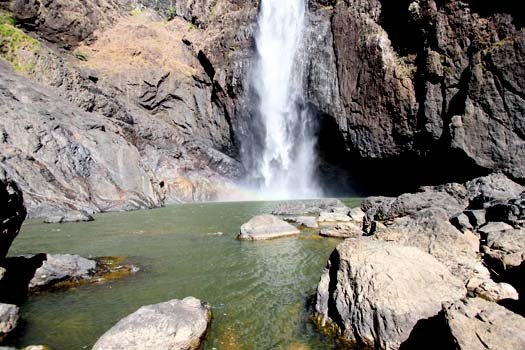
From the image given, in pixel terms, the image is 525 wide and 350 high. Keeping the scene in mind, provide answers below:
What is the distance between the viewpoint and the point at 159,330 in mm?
6277

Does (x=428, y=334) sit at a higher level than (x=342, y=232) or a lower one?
higher

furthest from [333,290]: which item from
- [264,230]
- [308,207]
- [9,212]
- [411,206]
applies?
[308,207]

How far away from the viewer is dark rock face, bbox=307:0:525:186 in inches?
1220

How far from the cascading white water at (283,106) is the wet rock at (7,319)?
42.8 meters

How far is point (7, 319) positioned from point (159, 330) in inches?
138

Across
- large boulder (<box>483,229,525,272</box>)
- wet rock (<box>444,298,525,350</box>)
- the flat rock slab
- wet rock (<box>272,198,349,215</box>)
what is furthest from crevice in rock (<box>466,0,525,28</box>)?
wet rock (<box>444,298,525,350</box>)

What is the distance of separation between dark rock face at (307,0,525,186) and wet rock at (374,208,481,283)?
84.1 ft

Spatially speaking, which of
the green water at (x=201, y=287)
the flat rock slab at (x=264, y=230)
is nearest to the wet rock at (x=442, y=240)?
the green water at (x=201, y=287)

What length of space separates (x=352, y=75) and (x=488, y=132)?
1705cm

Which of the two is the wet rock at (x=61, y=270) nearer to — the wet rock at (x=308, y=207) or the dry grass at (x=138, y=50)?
the wet rock at (x=308, y=207)

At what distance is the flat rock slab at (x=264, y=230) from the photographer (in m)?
17.0

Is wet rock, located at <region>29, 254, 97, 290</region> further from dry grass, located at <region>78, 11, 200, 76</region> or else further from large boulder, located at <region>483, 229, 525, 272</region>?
dry grass, located at <region>78, 11, 200, 76</region>

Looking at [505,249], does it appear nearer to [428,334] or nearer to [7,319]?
[428,334]

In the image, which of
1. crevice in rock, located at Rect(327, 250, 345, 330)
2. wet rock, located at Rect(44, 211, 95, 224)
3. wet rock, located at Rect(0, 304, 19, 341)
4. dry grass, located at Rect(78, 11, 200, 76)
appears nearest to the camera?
wet rock, located at Rect(0, 304, 19, 341)
